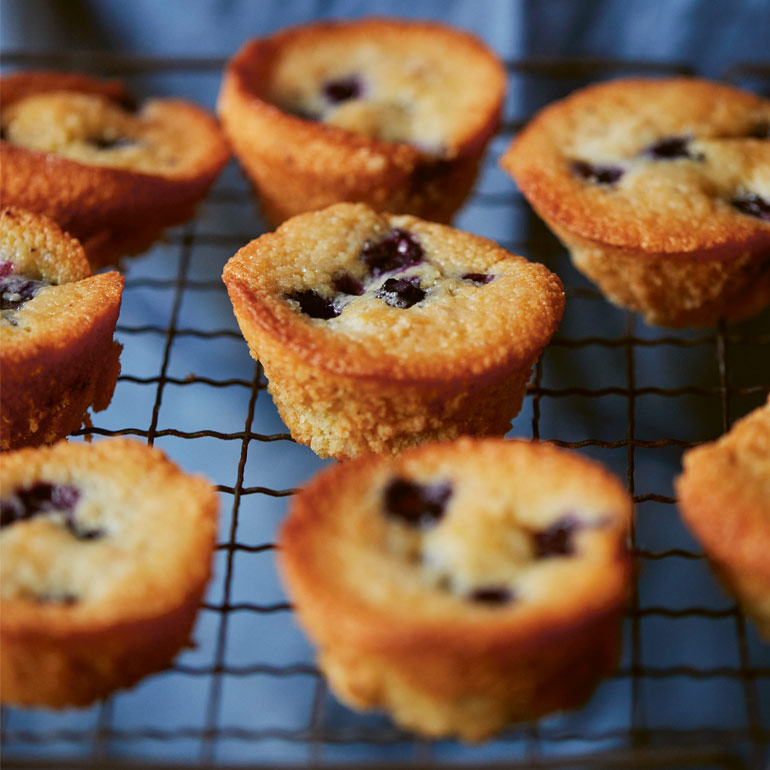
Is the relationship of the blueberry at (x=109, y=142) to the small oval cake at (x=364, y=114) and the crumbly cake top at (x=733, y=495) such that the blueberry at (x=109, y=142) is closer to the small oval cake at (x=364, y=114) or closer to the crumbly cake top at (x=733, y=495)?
the small oval cake at (x=364, y=114)

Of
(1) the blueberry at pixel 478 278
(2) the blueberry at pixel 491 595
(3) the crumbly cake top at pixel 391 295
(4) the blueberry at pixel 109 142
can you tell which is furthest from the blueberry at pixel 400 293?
(4) the blueberry at pixel 109 142

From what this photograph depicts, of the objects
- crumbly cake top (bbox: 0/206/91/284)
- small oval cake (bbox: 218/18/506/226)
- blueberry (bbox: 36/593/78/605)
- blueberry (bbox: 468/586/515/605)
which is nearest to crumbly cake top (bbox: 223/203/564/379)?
small oval cake (bbox: 218/18/506/226)

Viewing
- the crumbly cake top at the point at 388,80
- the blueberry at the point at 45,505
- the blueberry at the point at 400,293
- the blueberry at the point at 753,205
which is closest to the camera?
the blueberry at the point at 45,505

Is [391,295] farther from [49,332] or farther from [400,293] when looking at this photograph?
[49,332]

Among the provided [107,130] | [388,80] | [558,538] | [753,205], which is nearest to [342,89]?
[388,80]

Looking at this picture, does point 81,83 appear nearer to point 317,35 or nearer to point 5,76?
point 5,76

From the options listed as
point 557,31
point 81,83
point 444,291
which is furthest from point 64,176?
point 557,31
